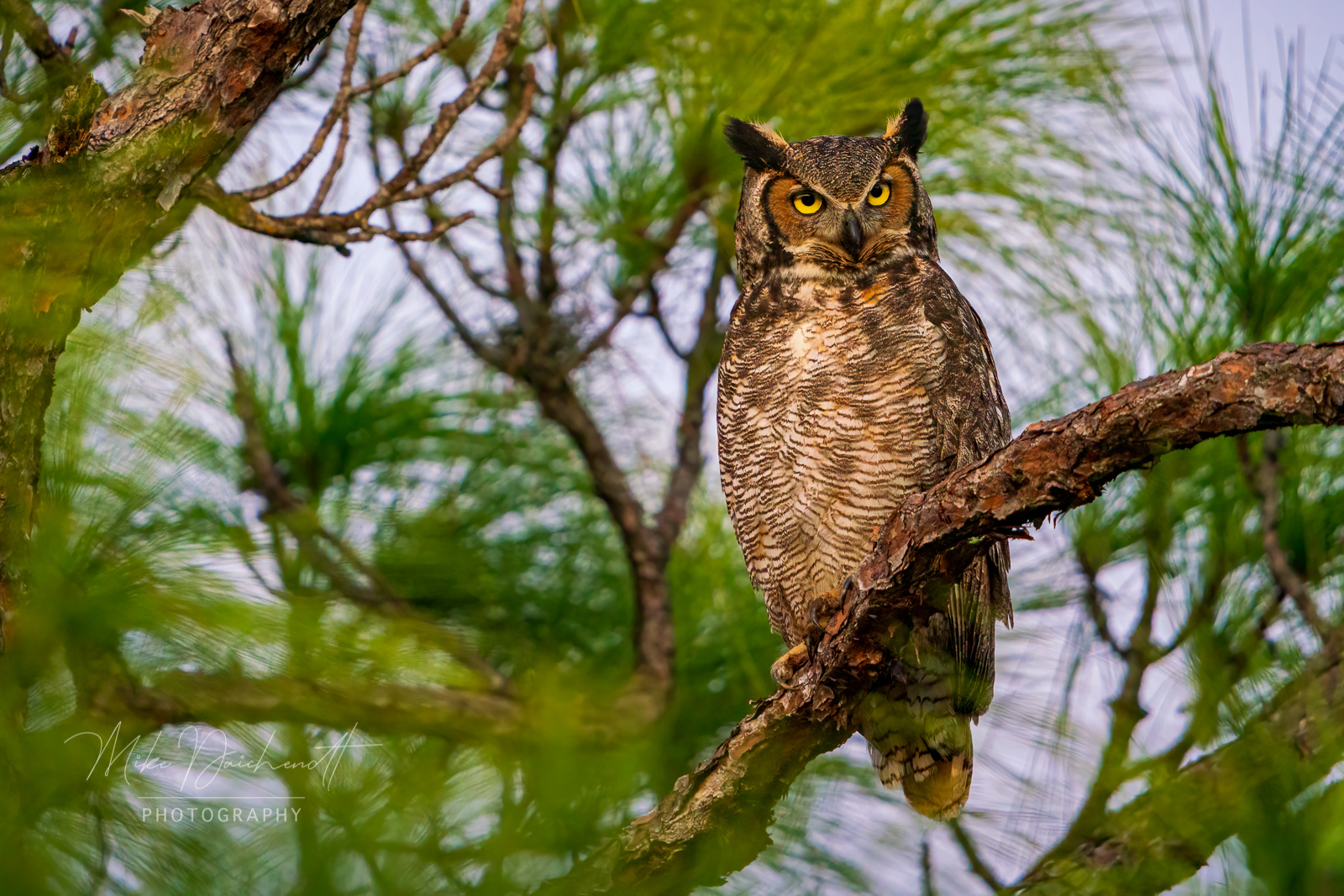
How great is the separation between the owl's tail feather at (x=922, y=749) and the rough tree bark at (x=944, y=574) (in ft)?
1.09

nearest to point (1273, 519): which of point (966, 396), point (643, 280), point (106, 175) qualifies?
point (966, 396)

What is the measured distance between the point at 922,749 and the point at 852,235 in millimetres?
844

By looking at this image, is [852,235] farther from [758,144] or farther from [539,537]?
[539,537]

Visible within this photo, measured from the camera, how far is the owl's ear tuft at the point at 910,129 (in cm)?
215

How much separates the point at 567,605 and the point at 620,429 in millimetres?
549

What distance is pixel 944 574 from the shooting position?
1.30 metres

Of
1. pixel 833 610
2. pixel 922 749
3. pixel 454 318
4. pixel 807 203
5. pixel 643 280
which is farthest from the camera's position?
→ pixel 643 280

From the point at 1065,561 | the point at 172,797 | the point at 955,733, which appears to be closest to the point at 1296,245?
the point at 1065,561

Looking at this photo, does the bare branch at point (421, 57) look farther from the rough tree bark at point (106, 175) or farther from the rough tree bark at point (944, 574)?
the rough tree bark at point (944, 574)

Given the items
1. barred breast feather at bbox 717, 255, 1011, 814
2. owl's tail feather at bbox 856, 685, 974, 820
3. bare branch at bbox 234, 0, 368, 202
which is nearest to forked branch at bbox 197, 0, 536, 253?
bare branch at bbox 234, 0, 368, 202

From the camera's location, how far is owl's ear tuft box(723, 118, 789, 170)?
2.13 meters

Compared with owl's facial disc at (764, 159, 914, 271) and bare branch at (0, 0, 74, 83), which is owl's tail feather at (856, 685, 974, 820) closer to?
owl's facial disc at (764, 159, 914, 271)

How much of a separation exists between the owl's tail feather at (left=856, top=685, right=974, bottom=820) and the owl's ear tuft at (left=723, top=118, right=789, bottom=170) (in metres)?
0.93

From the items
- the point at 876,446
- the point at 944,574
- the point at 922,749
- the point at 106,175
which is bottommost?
the point at 922,749
